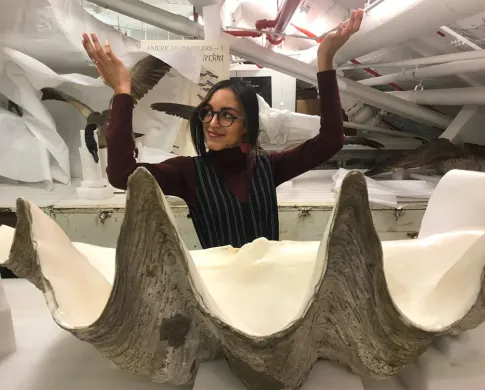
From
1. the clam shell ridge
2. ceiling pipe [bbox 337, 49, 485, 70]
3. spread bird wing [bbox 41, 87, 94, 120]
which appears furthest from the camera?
spread bird wing [bbox 41, 87, 94, 120]

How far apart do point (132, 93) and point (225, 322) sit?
127 cm

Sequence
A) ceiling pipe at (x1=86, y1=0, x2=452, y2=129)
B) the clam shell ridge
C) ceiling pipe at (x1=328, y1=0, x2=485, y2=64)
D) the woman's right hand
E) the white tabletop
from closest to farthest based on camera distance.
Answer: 1. the clam shell ridge
2. the white tabletop
3. the woman's right hand
4. ceiling pipe at (x1=328, y1=0, x2=485, y2=64)
5. ceiling pipe at (x1=86, y1=0, x2=452, y2=129)

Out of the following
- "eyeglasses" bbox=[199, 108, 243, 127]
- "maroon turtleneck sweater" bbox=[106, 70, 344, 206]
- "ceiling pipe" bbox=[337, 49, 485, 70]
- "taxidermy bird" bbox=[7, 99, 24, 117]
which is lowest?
"maroon turtleneck sweater" bbox=[106, 70, 344, 206]

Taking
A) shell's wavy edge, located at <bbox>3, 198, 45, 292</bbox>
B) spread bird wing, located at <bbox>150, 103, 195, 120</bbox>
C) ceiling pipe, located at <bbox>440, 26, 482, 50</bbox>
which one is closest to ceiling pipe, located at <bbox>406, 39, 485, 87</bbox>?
ceiling pipe, located at <bbox>440, 26, 482, 50</bbox>

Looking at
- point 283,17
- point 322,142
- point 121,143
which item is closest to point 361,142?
point 283,17

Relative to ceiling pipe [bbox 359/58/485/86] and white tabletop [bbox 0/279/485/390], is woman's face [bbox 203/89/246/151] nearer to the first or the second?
white tabletop [bbox 0/279/485/390]

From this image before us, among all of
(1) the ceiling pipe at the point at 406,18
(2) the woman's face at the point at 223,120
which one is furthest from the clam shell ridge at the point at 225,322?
(1) the ceiling pipe at the point at 406,18

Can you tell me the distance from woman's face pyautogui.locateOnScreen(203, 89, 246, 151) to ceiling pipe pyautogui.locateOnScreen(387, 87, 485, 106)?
1079 mm

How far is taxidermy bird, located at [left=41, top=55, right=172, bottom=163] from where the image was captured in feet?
4.68

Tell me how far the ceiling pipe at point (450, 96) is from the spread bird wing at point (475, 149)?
0.16 m

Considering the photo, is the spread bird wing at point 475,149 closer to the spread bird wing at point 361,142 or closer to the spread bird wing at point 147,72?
the spread bird wing at point 361,142

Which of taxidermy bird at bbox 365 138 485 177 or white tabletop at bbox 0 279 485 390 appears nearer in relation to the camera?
white tabletop at bbox 0 279 485 390

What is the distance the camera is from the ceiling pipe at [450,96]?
147cm

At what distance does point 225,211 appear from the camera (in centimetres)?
78
